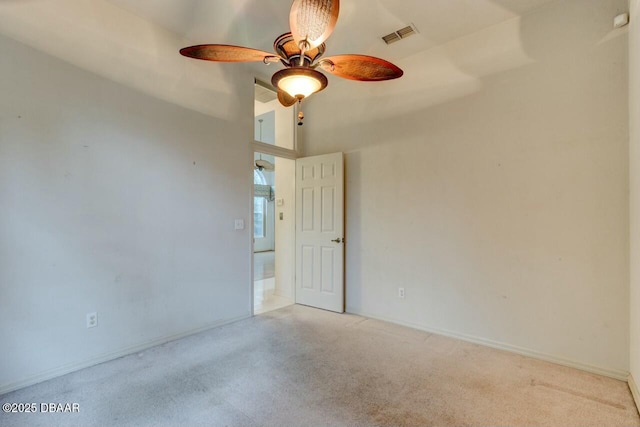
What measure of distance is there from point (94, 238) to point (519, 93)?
12.8 ft

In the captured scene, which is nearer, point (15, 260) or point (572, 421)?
point (572, 421)

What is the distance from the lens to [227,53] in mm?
1896

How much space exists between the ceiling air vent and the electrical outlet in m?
3.66

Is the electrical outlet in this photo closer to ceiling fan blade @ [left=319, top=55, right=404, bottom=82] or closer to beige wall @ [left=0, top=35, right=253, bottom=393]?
beige wall @ [left=0, top=35, right=253, bottom=393]

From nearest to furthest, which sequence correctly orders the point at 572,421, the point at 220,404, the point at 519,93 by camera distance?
the point at 572,421 → the point at 220,404 → the point at 519,93

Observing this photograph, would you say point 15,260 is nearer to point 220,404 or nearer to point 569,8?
point 220,404

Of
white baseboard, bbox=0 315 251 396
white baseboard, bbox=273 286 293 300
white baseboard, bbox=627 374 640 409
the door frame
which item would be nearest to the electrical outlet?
white baseboard, bbox=0 315 251 396

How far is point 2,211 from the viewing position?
2.13 meters

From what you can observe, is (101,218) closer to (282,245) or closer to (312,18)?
(312,18)

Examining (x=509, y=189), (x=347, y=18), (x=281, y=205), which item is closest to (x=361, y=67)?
(x=347, y=18)

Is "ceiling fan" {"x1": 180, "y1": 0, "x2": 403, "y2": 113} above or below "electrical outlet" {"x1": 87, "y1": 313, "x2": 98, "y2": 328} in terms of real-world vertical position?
above

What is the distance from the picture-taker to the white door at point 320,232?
3916 mm

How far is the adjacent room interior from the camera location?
2152mm

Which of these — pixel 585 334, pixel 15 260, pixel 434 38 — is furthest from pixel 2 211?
pixel 585 334
